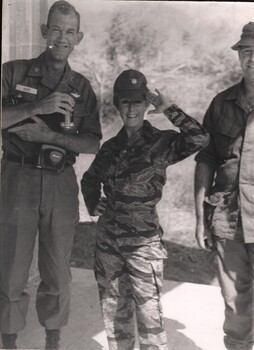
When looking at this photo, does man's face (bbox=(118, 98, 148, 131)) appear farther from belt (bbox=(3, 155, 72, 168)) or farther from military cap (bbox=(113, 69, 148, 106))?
belt (bbox=(3, 155, 72, 168))

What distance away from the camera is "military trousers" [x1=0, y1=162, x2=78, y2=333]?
3650 millimetres

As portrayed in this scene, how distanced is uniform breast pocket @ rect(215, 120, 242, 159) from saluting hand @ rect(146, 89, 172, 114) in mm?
322

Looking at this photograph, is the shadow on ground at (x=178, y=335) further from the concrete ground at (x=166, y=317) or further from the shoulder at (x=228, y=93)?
the shoulder at (x=228, y=93)

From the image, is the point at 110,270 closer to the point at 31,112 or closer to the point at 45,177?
the point at 45,177

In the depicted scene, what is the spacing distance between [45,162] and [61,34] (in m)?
0.71

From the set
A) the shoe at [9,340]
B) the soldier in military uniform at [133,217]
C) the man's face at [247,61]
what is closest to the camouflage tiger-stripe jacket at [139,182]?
the soldier in military uniform at [133,217]

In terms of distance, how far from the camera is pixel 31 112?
358cm

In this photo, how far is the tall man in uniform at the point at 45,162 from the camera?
359cm

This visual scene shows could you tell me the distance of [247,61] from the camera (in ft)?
11.1

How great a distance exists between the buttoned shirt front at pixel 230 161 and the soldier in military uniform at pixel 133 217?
24 centimetres

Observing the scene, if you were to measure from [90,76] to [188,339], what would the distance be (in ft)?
5.26

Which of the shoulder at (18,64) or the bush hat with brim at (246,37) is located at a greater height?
the bush hat with brim at (246,37)

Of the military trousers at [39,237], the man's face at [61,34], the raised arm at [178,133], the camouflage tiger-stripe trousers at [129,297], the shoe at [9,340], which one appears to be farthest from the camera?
the shoe at [9,340]

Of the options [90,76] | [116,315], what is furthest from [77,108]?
[116,315]
